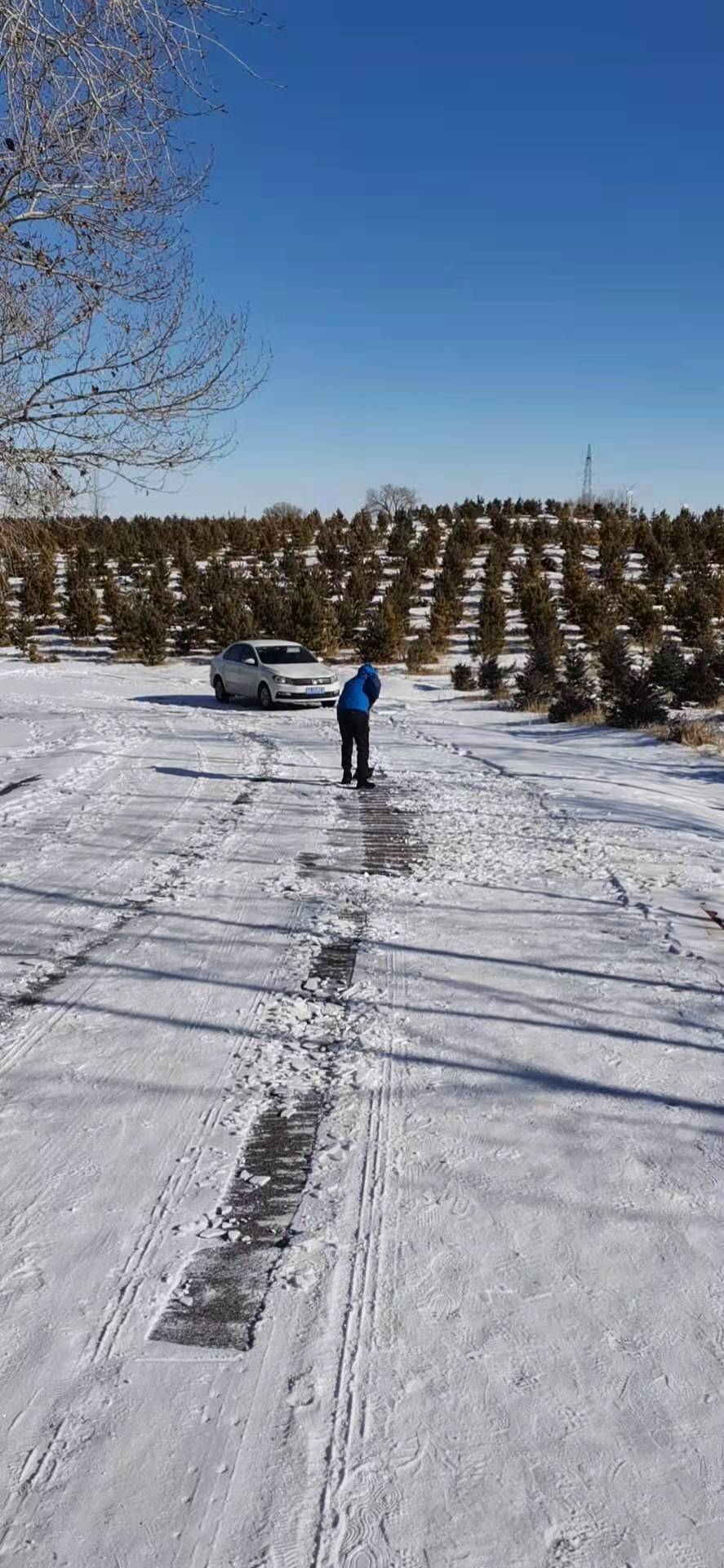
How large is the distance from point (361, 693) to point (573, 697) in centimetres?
946

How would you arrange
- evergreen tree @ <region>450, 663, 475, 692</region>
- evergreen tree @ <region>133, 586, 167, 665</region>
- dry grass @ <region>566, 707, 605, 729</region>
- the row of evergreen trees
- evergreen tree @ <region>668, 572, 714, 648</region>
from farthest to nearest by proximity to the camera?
evergreen tree @ <region>133, 586, 167, 665</region> → the row of evergreen trees → evergreen tree @ <region>668, 572, 714, 648</region> → evergreen tree @ <region>450, 663, 475, 692</region> → dry grass @ <region>566, 707, 605, 729</region>

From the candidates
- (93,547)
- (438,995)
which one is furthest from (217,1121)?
(93,547)

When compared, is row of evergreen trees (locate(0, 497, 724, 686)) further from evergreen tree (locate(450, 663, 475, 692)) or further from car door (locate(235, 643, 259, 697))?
car door (locate(235, 643, 259, 697))

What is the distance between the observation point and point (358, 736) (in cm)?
1217

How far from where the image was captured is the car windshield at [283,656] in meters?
22.7

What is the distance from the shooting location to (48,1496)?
2.30 m

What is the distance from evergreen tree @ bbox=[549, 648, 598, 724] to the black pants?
8.91 m

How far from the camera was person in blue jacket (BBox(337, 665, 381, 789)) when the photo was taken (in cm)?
1210

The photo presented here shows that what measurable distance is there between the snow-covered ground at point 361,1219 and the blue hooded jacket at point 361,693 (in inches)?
179

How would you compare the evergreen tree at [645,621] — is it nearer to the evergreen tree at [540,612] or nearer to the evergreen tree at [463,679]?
the evergreen tree at [540,612]

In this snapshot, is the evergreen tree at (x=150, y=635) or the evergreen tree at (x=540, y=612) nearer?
the evergreen tree at (x=540, y=612)

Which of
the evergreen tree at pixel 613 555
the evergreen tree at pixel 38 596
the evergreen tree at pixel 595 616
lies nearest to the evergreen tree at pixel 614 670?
the evergreen tree at pixel 595 616

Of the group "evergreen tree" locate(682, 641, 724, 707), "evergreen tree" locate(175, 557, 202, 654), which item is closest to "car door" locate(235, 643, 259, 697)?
"evergreen tree" locate(682, 641, 724, 707)

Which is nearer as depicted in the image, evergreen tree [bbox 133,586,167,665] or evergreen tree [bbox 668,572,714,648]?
evergreen tree [bbox 668,572,714,648]
